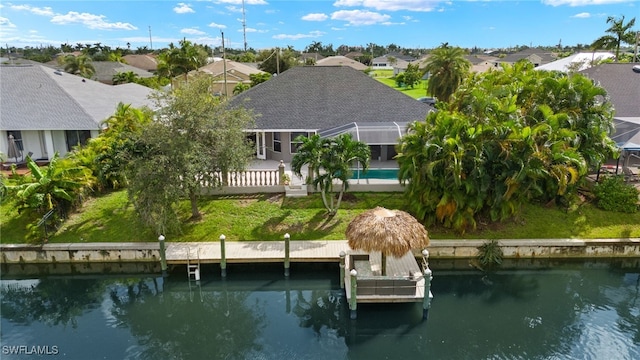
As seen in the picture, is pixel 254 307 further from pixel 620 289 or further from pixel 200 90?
pixel 620 289

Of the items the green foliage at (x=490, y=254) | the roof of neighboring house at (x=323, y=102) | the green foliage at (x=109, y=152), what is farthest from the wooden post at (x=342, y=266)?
the roof of neighboring house at (x=323, y=102)

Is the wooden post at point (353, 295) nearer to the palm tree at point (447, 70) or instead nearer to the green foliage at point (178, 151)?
the green foliage at point (178, 151)

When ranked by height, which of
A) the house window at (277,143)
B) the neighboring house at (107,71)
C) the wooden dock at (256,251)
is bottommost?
the wooden dock at (256,251)

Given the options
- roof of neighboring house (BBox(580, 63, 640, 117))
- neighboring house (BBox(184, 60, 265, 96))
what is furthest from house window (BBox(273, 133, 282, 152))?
neighboring house (BBox(184, 60, 265, 96))

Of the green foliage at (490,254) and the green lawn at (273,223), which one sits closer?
the green foliage at (490,254)

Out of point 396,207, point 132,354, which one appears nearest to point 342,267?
point 396,207

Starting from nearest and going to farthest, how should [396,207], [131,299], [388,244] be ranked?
[388,244], [131,299], [396,207]

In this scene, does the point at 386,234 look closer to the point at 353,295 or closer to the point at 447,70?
the point at 353,295
